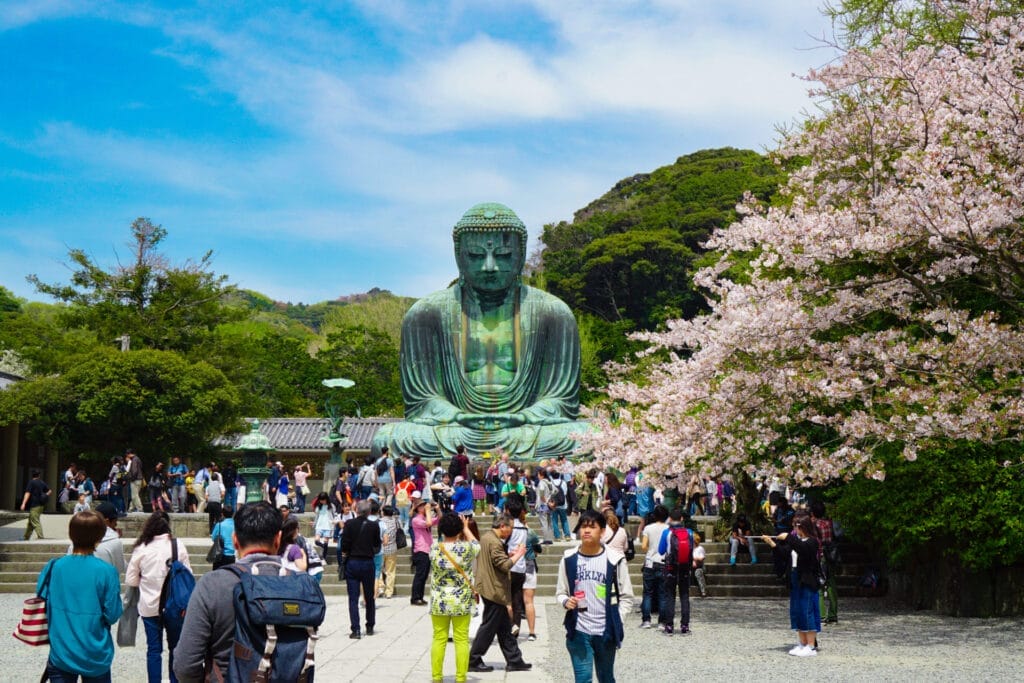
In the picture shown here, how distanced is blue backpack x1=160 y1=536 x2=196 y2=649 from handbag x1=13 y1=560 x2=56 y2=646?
0.96 metres

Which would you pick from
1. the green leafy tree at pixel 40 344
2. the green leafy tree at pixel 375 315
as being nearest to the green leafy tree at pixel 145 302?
the green leafy tree at pixel 40 344

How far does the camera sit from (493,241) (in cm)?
2625

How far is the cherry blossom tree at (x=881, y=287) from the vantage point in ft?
36.9

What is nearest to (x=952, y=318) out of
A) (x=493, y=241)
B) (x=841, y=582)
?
(x=841, y=582)

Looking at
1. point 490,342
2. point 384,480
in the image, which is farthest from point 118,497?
point 490,342

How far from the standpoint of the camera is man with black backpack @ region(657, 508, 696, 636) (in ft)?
39.1

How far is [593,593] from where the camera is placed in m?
6.61

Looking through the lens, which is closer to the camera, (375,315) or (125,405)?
(125,405)

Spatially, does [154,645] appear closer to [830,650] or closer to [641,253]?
[830,650]

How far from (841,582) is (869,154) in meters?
6.40

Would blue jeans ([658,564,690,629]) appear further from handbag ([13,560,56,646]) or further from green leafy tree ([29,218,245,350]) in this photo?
green leafy tree ([29,218,245,350])

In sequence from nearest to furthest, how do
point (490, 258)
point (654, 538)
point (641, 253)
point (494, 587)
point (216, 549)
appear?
point (494, 587), point (216, 549), point (654, 538), point (490, 258), point (641, 253)

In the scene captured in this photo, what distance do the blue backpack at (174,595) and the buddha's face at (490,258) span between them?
1944cm

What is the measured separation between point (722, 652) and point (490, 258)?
16.3 metres
